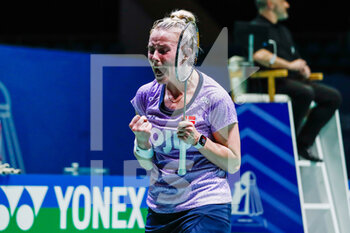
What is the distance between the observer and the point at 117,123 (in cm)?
612

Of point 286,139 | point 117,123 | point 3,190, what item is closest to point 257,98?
point 286,139

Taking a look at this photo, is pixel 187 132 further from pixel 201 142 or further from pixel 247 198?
pixel 247 198

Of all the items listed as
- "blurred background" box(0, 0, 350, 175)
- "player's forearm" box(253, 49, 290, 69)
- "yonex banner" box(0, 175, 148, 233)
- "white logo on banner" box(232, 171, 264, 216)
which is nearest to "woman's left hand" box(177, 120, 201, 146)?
"yonex banner" box(0, 175, 148, 233)

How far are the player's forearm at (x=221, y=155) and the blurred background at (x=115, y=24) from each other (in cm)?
662

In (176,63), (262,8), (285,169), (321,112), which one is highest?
(262,8)

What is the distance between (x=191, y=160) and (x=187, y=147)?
2.2 inches

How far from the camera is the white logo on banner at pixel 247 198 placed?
483cm

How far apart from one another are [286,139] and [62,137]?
2462 mm

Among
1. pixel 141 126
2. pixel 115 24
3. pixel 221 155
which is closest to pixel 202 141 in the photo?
pixel 221 155

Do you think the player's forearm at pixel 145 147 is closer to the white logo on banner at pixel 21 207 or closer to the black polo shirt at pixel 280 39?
the white logo on banner at pixel 21 207

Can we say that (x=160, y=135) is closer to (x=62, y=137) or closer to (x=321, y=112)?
(x=321, y=112)

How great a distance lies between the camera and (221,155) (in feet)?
7.57

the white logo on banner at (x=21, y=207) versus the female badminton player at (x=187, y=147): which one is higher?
the female badminton player at (x=187, y=147)

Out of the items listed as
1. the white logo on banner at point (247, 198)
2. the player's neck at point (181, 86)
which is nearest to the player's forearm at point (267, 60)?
the white logo on banner at point (247, 198)
